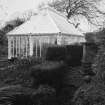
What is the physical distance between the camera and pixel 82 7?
3334cm

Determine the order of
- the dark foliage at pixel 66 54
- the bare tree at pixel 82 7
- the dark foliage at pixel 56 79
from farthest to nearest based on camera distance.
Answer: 1. the bare tree at pixel 82 7
2. the dark foliage at pixel 66 54
3. the dark foliage at pixel 56 79

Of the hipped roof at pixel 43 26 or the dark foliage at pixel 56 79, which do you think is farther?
the hipped roof at pixel 43 26

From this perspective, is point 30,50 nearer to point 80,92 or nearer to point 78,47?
point 78,47

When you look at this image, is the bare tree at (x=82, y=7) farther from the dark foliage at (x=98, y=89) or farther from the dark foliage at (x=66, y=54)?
the dark foliage at (x=98, y=89)

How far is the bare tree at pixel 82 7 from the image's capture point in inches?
1291

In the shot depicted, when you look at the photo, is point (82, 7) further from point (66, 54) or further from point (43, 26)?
point (66, 54)

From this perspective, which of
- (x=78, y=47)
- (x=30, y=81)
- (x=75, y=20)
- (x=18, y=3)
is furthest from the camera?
(x=75, y=20)

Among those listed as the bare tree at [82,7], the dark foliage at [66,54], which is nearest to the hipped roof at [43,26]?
the dark foliage at [66,54]

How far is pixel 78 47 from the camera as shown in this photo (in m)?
14.2

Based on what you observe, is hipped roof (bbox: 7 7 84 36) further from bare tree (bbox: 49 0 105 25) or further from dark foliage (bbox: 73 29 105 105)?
bare tree (bbox: 49 0 105 25)

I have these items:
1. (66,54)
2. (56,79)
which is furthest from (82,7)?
(56,79)

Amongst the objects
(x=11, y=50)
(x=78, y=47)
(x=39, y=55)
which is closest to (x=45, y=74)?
(x=78, y=47)

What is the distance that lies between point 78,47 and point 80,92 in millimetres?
9415

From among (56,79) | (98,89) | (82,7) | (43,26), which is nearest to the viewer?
(98,89)
